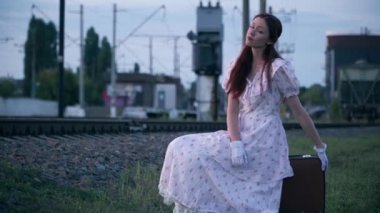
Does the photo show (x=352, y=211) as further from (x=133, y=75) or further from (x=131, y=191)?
(x=133, y=75)

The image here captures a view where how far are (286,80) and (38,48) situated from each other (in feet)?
248

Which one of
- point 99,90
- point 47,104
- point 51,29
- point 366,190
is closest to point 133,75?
point 99,90

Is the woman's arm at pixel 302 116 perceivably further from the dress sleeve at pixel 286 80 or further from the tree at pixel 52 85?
the tree at pixel 52 85

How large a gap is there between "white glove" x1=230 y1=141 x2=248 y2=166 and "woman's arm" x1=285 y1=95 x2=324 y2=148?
0.52m

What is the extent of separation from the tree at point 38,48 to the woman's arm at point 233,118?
68795 mm

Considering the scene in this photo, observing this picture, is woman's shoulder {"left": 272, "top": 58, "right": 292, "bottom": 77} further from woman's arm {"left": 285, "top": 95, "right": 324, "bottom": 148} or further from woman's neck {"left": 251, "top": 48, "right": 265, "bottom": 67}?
woman's arm {"left": 285, "top": 95, "right": 324, "bottom": 148}

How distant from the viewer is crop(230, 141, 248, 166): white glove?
4.63 meters

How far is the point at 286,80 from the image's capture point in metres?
4.85

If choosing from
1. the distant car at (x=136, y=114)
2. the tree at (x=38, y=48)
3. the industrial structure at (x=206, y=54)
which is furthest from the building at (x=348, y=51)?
the tree at (x=38, y=48)

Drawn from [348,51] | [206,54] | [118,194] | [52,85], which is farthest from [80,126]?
[52,85]

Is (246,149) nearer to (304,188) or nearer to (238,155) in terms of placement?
(238,155)

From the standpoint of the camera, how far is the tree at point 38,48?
245 feet

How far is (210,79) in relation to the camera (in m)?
39.3

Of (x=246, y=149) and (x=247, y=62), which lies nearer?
(x=246, y=149)
